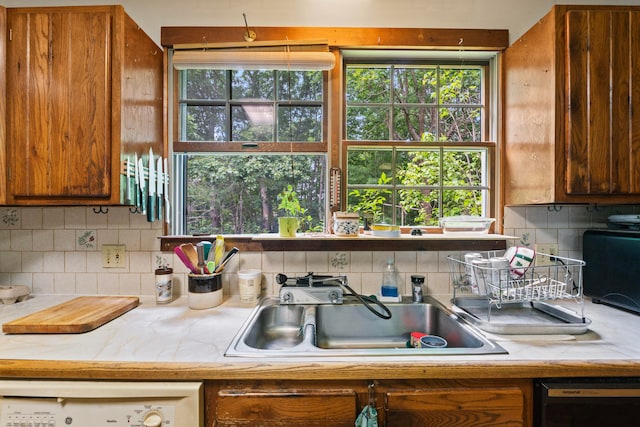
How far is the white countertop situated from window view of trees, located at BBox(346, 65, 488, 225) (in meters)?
0.77

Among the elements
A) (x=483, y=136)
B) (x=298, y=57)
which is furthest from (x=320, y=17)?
(x=483, y=136)

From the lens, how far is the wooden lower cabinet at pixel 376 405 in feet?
2.73

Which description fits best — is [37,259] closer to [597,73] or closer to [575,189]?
[575,189]

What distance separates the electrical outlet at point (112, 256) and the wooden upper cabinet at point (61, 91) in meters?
0.41

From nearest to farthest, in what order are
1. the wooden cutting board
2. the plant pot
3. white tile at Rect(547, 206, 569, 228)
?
1. the wooden cutting board
2. the plant pot
3. white tile at Rect(547, 206, 569, 228)

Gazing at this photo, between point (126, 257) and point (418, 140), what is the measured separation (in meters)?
1.71

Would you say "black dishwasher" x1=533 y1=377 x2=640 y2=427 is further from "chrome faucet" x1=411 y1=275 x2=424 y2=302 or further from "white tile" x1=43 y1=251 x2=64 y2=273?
"white tile" x1=43 y1=251 x2=64 y2=273

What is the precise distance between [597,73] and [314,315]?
5.06 feet

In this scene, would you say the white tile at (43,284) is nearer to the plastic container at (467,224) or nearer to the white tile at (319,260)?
the white tile at (319,260)

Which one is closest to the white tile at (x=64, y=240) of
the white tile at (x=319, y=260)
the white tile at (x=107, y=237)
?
the white tile at (x=107, y=237)

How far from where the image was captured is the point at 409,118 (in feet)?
5.47

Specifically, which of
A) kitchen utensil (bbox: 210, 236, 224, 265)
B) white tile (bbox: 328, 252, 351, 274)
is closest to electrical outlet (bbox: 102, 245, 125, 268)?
kitchen utensil (bbox: 210, 236, 224, 265)

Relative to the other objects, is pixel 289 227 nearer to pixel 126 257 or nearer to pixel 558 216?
pixel 126 257

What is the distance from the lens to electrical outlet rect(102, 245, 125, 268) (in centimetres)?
151
